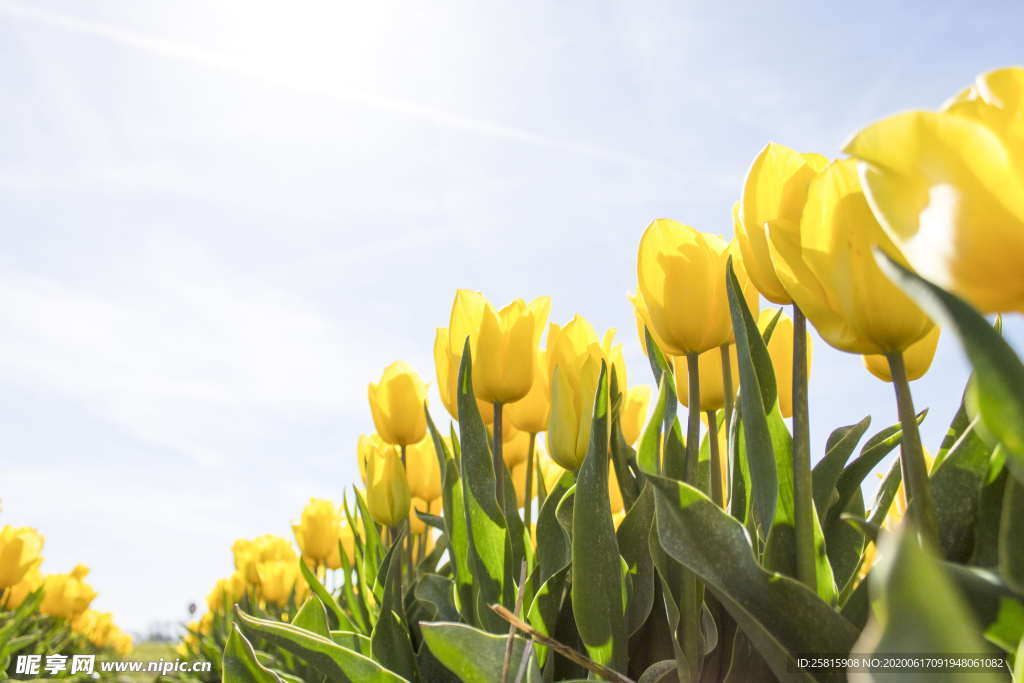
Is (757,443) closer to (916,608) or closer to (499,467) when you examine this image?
(916,608)

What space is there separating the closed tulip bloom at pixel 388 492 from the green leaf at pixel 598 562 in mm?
986

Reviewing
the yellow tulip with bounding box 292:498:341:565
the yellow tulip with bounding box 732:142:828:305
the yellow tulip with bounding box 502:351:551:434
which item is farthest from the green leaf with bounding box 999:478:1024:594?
the yellow tulip with bounding box 292:498:341:565

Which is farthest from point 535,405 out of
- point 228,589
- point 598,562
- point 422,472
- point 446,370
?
A: point 228,589

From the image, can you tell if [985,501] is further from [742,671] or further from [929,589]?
[929,589]

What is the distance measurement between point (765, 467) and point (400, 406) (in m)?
1.36

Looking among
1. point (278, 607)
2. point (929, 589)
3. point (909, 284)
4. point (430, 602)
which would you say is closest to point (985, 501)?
point (909, 284)

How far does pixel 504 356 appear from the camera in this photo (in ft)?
4.79

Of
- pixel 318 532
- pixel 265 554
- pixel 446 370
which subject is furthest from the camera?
pixel 265 554

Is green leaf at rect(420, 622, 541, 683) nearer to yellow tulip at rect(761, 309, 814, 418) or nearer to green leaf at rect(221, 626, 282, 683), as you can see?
green leaf at rect(221, 626, 282, 683)

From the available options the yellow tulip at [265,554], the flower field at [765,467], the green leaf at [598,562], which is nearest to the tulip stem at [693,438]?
the flower field at [765,467]

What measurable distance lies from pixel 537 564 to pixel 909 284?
0.92m

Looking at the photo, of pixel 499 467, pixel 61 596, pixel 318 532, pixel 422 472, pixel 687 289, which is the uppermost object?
pixel 61 596

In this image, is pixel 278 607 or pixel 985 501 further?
pixel 278 607

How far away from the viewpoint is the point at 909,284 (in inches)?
20.3
